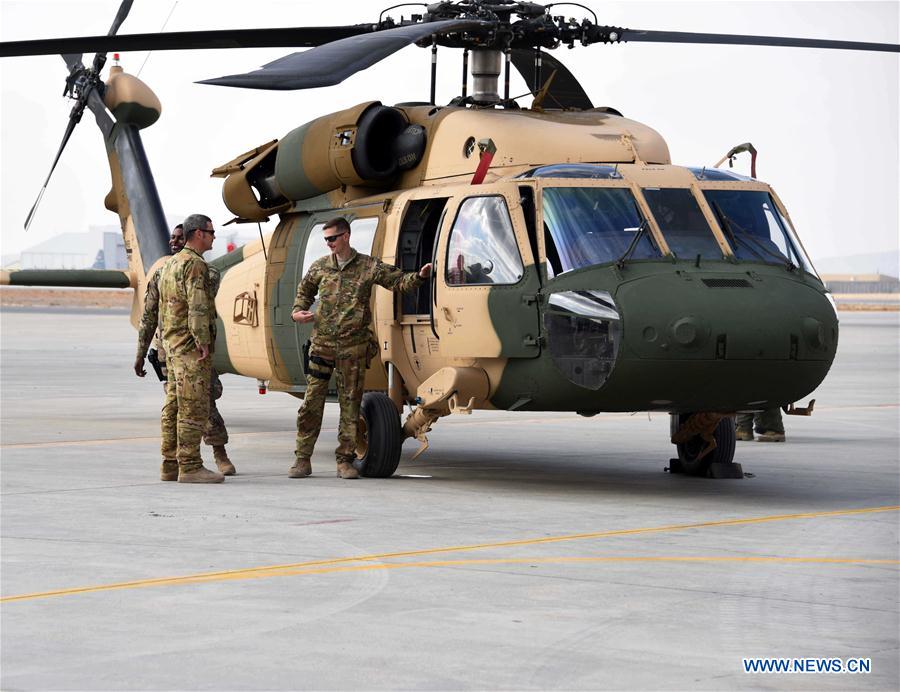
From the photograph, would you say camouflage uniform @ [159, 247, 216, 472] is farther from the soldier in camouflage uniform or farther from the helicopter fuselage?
the helicopter fuselage

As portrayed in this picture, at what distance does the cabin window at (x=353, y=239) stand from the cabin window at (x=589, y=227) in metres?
1.94

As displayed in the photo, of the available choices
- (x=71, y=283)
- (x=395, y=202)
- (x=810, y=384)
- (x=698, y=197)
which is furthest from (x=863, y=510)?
(x=71, y=283)

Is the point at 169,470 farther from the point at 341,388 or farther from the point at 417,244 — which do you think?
the point at 417,244

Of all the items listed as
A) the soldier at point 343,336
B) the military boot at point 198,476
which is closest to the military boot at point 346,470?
the soldier at point 343,336

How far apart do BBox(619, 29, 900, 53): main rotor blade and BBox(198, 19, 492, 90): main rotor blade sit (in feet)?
10.9

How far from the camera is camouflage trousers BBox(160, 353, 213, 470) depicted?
10.5 meters

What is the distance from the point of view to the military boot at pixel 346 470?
1083cm

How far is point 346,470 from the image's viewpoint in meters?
10.8

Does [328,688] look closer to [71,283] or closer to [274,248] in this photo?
[274,248]

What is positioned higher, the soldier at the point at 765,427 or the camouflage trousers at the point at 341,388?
the camouflage trousers at the point at 341,388

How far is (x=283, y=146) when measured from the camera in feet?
41.2

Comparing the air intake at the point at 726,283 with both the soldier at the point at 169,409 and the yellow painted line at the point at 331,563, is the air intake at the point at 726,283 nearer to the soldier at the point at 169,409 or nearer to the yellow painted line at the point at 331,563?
the yellow painted line at the point at 331,563

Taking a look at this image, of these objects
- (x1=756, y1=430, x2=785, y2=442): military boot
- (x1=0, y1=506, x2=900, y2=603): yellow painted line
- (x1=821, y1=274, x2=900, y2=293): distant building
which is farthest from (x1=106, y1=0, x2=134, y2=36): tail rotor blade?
(x1=821, y1=274, x2=900, y2=293): distant building

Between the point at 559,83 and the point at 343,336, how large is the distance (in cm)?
376
